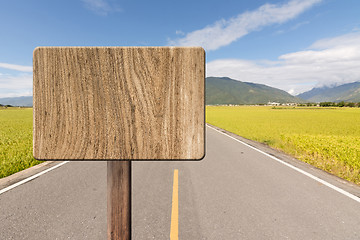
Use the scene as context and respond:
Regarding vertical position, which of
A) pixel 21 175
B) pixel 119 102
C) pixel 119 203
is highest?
pixel 119 102

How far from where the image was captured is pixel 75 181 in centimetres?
499

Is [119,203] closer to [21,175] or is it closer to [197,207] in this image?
[197,207]

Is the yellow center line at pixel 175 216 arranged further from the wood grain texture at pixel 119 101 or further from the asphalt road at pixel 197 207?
the wood grain texture at pixel 119 101

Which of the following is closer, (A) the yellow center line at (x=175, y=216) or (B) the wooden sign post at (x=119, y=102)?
(B) the wooden sign post at (x=119, y=102)

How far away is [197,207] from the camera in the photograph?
365cm

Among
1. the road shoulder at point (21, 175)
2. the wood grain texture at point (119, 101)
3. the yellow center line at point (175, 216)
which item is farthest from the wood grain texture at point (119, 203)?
the road shoulder at point (21, 175)

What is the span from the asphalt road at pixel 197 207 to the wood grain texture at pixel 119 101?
2615 millimetres

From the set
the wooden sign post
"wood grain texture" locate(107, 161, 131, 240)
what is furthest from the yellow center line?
the wooden sign post

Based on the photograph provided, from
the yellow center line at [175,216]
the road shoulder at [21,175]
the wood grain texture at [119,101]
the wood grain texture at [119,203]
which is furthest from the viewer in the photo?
the road shoulder at [21,175]

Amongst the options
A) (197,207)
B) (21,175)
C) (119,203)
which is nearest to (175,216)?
(197,207)

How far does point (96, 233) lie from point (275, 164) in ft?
19.3

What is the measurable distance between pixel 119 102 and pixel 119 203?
1.65 ft

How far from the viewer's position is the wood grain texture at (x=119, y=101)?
0.73m

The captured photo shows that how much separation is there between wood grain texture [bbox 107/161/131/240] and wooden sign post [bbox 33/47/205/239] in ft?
0.59
